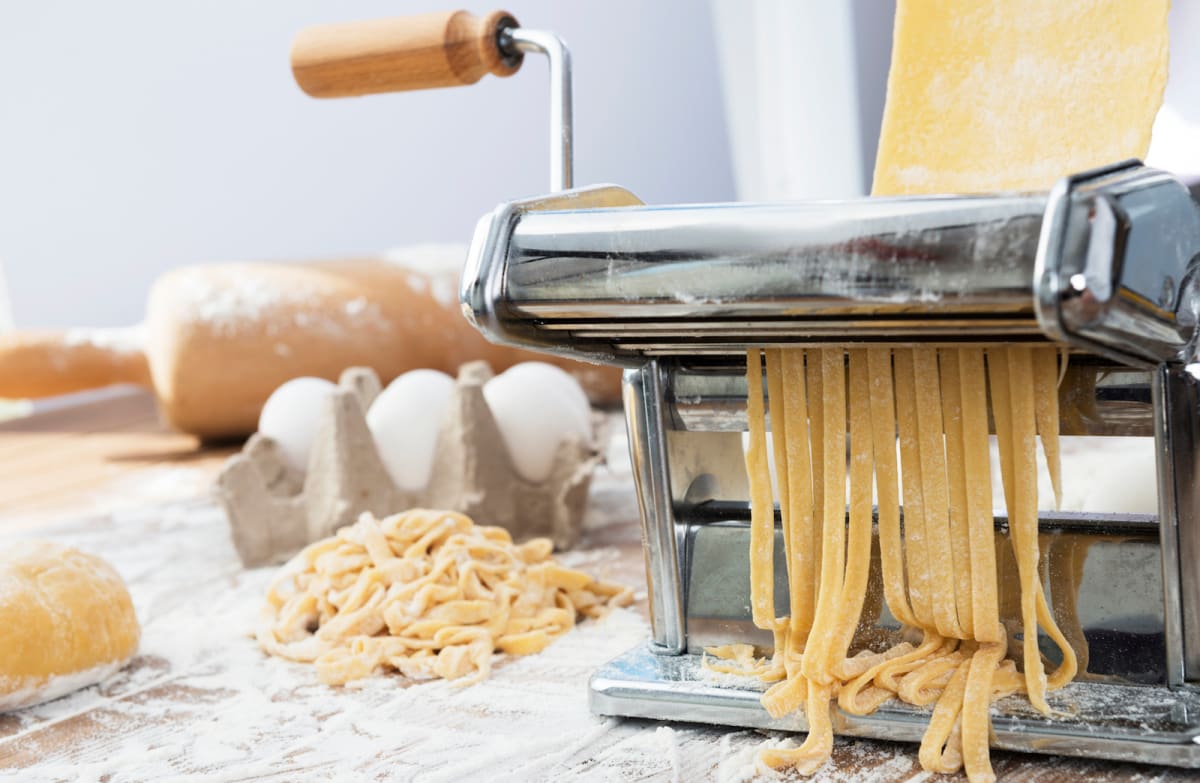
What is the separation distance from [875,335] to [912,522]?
0.17 m

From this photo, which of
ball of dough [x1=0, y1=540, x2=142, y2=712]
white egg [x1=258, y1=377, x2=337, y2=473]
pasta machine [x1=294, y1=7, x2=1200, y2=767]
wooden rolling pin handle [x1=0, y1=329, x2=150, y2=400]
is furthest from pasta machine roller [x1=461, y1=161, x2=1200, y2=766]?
wooden rolling pin handle [x1=0, y1=329, x2=150, y2=400]

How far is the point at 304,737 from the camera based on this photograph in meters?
1.07

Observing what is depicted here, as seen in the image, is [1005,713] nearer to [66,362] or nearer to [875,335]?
[875,335]

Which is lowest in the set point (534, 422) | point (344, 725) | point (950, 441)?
point (344, 725)

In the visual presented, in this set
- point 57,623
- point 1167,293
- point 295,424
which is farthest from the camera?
point 295,424

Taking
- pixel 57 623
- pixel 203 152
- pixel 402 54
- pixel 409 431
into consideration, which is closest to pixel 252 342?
pixel 409 431

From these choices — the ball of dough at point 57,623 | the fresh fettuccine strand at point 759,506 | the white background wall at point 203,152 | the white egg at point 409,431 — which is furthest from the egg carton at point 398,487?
the white background wall at point 203,152

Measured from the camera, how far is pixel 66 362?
2816 mm

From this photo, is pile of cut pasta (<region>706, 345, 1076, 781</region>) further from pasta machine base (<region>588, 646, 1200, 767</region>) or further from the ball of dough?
the ball of dough

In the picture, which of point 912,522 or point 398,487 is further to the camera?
point 398,487

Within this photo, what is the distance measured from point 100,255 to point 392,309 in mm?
1486

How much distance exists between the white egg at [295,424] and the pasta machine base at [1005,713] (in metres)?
0.92

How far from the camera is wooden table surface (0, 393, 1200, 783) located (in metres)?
0.95

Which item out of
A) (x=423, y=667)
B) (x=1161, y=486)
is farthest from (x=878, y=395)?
(x=423, y=667)
